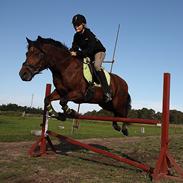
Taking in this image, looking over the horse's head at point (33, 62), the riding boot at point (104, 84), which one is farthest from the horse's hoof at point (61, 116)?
the riding boot at point (104, 84)

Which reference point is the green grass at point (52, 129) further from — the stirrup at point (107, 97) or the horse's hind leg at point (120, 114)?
the stirrup at point (107, 97)

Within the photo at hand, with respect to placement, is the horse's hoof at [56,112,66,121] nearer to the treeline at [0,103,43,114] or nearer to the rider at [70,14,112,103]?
the rider at [70,14,112,103]

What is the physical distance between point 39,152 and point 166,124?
11.8 ft

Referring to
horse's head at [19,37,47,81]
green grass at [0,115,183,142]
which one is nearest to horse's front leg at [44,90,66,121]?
horse's head at [19,37,47,81]

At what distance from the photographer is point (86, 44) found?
7.81 metres

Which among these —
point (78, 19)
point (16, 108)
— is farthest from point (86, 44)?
point (16, 108)

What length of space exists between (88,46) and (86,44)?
0.09 m

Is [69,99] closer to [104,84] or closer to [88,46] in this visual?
[104,84]

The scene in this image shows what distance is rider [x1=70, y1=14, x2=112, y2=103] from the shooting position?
7.60 m

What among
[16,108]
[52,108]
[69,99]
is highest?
[16,108]

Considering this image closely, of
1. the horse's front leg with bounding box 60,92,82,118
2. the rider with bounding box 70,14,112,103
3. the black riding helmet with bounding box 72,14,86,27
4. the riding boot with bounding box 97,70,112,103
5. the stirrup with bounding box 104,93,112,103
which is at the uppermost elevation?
the black riding helmet with bounding box 72,14,86,27

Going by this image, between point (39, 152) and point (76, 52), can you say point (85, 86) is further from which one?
point (39, 152)

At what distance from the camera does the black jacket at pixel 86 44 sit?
7727 millimetres

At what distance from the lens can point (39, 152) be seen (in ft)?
28.4
